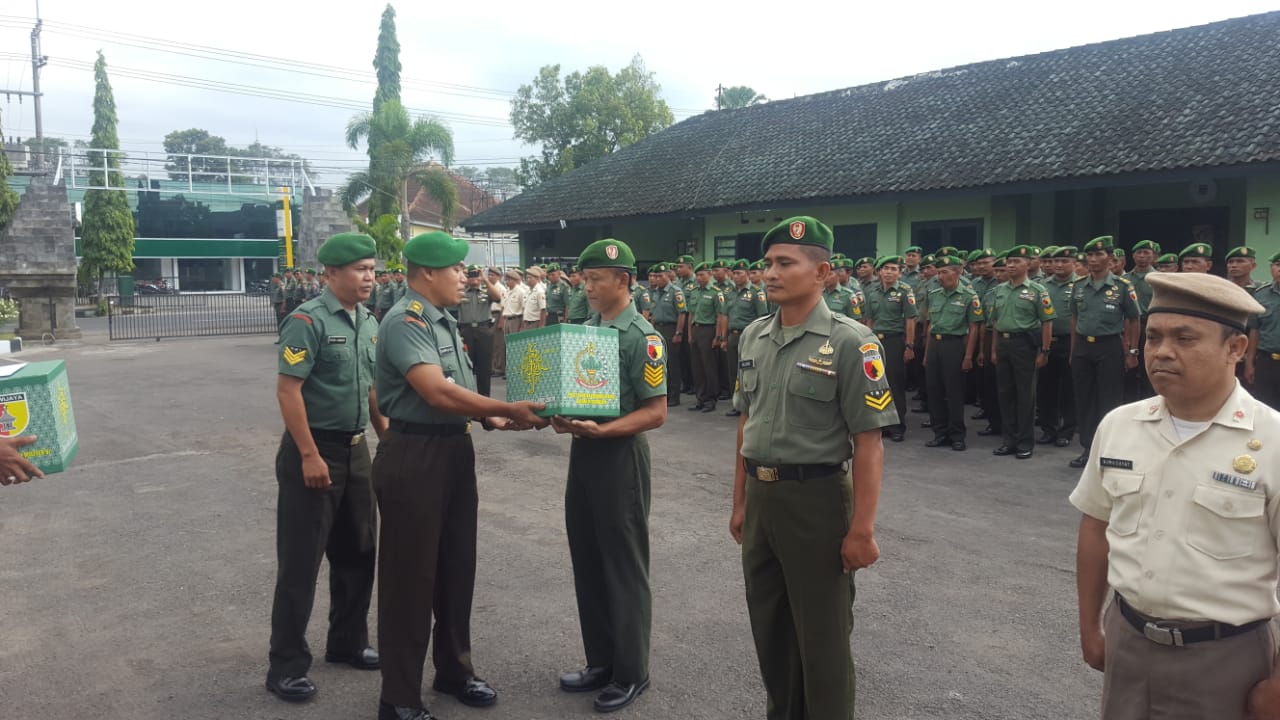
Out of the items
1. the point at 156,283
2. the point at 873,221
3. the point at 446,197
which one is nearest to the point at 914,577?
the point at 873,221

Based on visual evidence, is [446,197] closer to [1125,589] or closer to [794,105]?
[794,105]

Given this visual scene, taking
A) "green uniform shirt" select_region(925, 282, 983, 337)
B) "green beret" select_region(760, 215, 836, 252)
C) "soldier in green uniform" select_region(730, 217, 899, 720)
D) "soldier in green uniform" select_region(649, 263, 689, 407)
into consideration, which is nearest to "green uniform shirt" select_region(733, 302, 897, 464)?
"soldier in green uniform" select_region(730, 217, 899, 720)

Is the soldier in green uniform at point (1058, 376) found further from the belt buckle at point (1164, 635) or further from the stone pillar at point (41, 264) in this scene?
the stone pillar at point (41, 264)

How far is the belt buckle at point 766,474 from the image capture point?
10.2 ft

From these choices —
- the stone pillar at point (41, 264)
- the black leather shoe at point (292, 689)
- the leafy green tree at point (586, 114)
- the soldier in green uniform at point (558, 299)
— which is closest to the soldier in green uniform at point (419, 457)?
the black leather shoe at point (292, 689)

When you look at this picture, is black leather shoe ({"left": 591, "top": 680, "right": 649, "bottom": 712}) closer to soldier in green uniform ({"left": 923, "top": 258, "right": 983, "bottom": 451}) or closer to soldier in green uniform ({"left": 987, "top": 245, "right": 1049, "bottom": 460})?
soldier in green uniform ({"left": 987, "top": 245, "right": 1049, "bottom": 460})

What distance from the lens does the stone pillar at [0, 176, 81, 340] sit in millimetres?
23672

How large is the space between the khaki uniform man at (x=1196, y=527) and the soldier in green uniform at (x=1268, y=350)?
268 inches

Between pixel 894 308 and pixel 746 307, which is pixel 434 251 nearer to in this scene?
pixel 894 308

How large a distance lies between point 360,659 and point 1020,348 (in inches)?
286

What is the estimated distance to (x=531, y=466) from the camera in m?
8.43

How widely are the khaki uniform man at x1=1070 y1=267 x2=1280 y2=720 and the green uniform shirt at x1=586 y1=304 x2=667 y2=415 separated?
196 cm

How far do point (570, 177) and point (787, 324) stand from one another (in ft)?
81.5

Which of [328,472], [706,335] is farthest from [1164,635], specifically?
[706,335]
